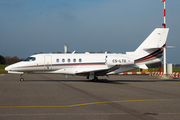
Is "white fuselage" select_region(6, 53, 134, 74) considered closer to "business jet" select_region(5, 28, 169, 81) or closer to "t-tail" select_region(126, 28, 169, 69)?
"business jet" select_region(5, 28, 169, 81)

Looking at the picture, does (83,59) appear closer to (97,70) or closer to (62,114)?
(97,70)

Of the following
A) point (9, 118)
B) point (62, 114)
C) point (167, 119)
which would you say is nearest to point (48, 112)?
point (62, 114)

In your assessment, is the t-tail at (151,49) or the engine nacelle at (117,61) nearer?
the engine nacelle at (117,61)

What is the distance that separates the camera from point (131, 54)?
24.5 metres

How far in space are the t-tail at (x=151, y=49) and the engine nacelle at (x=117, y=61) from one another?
1.55 m

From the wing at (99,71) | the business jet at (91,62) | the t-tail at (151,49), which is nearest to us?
the wing at (99,71)

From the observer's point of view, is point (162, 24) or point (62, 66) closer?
point (62, 66)

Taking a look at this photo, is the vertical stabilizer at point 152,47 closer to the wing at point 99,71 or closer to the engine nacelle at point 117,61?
the engine nacelle at point 117,61

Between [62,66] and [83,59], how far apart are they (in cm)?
243

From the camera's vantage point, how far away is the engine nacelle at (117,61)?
22.5m

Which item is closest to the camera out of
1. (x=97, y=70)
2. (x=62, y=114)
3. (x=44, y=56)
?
(x=62, y=114)

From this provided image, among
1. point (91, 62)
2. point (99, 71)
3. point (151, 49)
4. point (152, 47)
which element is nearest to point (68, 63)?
point (91, 62)

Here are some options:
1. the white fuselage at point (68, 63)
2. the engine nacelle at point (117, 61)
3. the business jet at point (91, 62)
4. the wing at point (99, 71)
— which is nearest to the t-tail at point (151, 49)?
the business jet at point (91, 62)

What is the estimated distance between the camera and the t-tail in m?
24.1
